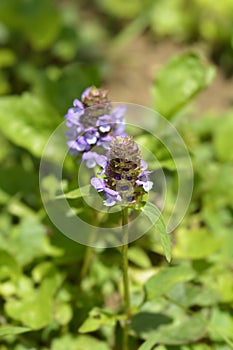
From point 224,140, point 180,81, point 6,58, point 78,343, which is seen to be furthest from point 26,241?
point 6,58

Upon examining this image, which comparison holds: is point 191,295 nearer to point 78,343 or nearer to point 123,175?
point 78,343

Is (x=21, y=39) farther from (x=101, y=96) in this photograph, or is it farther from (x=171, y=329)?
(x=171, y=329)

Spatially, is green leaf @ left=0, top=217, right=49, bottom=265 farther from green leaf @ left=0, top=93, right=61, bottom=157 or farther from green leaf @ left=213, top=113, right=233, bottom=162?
green leaf @ left=213, top=113, right=233, bottom=162

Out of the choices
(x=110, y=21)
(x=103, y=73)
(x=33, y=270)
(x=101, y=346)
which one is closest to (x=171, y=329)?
(x=101, y=346)

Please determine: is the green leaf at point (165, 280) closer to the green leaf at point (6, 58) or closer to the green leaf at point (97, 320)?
the green leaf at point (97, 320)

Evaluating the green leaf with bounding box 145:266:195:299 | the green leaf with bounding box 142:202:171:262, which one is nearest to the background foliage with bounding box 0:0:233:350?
the green leaf with bounding box 145:266:195:299

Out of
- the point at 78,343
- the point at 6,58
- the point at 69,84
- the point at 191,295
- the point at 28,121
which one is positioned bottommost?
the point at 78,343
